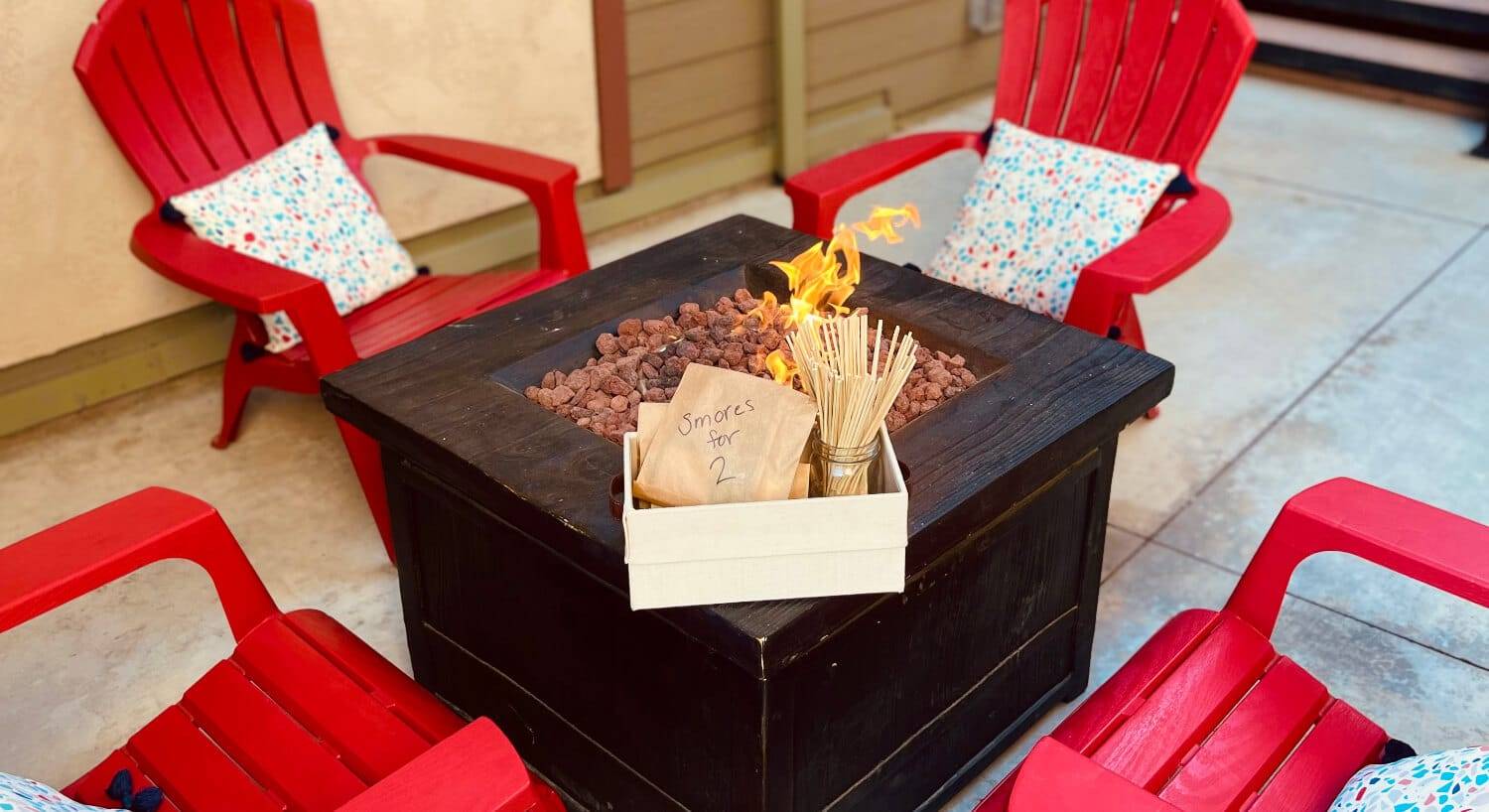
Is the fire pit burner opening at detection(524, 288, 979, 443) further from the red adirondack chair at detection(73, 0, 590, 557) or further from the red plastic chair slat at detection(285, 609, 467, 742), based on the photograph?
the red adirondack chair at detection(73, 0, 590, 557)

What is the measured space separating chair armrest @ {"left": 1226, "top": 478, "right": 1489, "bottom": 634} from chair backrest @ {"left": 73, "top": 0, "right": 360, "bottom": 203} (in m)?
2.14

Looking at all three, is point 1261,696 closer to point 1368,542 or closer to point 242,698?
point 1368,542

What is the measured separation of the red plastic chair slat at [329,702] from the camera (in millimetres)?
1565

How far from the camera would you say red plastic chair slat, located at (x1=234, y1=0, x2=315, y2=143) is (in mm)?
2871

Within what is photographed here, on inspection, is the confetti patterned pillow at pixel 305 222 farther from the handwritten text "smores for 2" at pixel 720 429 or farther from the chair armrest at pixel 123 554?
the handwritten text "smores for 2" at pixel 720 429

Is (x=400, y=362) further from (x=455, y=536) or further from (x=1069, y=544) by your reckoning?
(x=1069, y=544)

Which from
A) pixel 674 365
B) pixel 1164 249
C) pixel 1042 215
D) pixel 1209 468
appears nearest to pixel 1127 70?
pixel 1042 215

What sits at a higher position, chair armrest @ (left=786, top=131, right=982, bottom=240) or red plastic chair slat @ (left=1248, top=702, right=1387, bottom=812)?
chair armrest @ (left=786, top=131, right=982, bottom=240)

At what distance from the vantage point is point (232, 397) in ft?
9.27

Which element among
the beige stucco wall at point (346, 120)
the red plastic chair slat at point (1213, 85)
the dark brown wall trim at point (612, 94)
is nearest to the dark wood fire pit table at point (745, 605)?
the red plastic chair slat at point (1213, 85)

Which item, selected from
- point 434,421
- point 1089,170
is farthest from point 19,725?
point 1089,170

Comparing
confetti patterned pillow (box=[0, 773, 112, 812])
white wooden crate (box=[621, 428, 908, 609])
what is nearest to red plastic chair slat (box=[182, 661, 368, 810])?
confetti patterned pillow (box=[0, 773, 112, 812])

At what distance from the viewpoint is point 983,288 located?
273 centimetres

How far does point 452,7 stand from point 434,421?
6.39 ft
